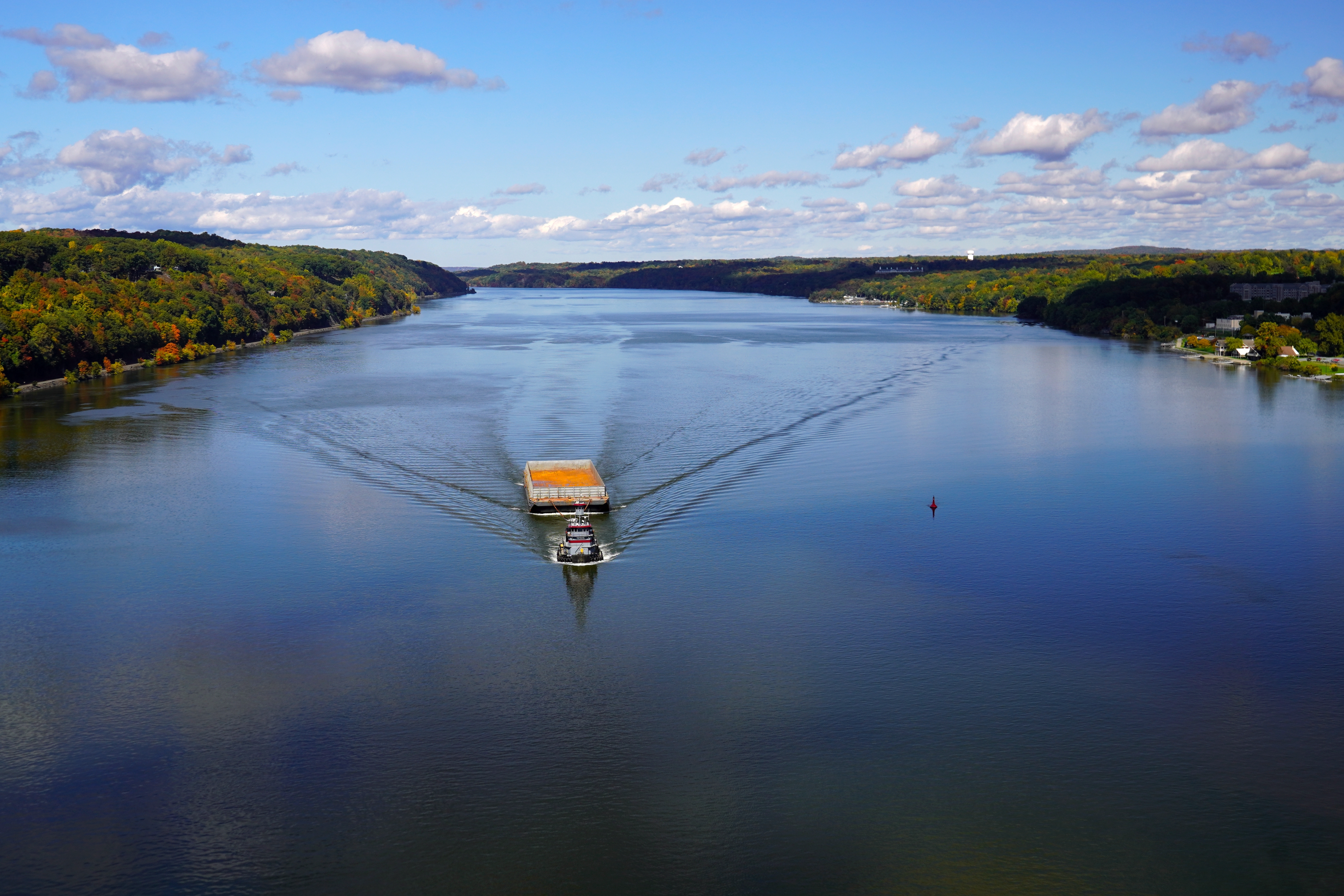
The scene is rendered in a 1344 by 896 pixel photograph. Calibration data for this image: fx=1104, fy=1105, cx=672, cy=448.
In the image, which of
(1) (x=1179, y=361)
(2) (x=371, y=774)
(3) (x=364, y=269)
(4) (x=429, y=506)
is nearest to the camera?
(2) (x=371, y=774)

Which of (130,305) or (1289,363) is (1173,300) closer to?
(1289,363)

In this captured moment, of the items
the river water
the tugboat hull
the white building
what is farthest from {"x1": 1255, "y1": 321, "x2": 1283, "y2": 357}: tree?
the tugboat hull

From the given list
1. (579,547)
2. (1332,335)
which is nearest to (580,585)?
(579,547)

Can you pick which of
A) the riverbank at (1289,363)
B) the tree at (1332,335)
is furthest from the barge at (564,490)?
the tree at (1332,335)

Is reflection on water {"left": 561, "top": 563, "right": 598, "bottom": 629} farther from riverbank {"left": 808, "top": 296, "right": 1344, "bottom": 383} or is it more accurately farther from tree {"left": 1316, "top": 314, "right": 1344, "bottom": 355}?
tree {"left": 1316, "top": 314, "right": 1344, "bottom": 355}

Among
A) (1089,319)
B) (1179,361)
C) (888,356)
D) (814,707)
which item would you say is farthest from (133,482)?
(1089,319)

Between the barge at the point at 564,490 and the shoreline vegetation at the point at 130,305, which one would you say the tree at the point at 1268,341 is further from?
the shoreline vegetation at the point at 130,305

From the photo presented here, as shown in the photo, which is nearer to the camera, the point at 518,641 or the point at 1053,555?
the point at 518,641

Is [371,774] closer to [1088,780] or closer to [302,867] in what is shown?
[302,867]
